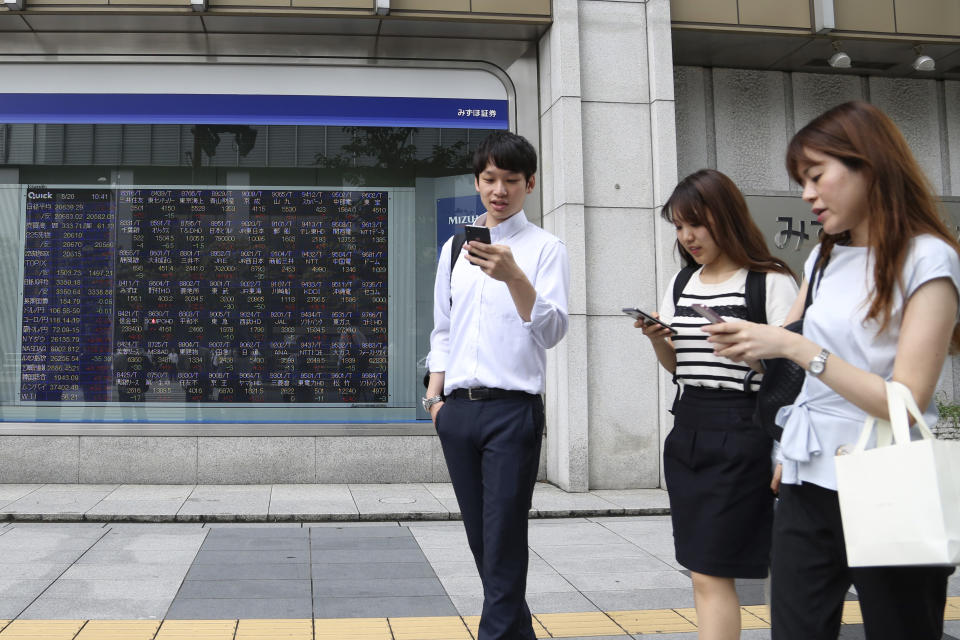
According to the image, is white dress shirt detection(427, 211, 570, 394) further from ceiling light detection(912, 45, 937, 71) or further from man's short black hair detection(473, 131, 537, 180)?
ceiling light detection(912, 45, 937, 71)

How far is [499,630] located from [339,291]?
6.12 meters

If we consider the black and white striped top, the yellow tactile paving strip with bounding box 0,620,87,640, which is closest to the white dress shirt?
the black and white striped top

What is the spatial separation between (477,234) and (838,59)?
774 cm

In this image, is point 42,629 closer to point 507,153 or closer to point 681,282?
point 507,153

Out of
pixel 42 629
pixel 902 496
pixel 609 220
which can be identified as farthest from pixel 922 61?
pixel 42 629

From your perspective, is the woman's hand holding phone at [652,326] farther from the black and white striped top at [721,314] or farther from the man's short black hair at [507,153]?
the man's short black hair at [507,153]

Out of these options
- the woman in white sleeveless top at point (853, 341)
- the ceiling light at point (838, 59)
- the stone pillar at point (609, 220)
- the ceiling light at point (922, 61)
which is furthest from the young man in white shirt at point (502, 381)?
the ceiling light at point (922, 61)

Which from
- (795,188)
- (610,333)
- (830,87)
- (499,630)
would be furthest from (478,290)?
(830,87)

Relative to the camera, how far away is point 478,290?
3.03 m

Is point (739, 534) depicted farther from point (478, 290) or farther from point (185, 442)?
point (185, 442)

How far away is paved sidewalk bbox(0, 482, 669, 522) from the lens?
665cm

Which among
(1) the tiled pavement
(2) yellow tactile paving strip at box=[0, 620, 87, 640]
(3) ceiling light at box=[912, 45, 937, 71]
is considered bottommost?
(1) the tiled pavement

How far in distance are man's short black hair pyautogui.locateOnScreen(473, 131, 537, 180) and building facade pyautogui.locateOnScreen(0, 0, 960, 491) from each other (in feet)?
16.4

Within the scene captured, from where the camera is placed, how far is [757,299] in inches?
108
